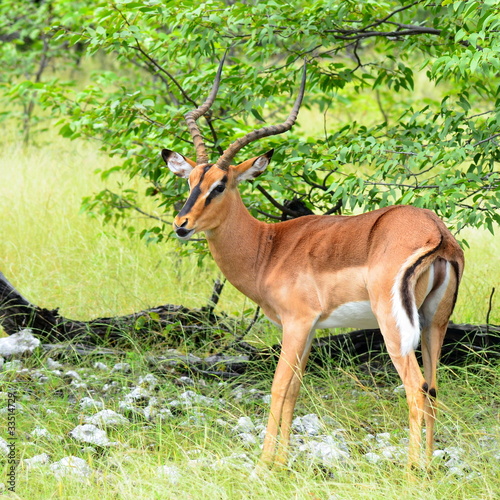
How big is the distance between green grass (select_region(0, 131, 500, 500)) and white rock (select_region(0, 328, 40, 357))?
0.34ft

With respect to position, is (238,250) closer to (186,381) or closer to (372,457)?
(186,381)

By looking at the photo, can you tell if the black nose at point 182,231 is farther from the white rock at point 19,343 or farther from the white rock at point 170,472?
the white rock at point 19,343

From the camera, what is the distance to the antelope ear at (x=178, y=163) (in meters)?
4.69

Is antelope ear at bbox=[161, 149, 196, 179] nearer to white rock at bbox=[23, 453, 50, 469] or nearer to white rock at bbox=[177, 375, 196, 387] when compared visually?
white rock at bbox=[177, 375, 196, 387]

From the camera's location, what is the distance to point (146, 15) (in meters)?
5.57

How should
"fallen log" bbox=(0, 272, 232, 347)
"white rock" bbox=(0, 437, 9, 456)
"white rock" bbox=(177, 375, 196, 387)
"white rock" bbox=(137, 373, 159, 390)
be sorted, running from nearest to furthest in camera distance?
"white rock" bbox=(0, 437, 9, 456) → "white rock" bbox=(137, 373, 159, 390) → "white rock" bbox=(177, 375, 196, 387) → "fallen log" bbox=(0, 272, 232, 347)

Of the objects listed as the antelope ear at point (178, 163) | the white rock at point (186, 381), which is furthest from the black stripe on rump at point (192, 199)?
the white rock at point (186, 381)

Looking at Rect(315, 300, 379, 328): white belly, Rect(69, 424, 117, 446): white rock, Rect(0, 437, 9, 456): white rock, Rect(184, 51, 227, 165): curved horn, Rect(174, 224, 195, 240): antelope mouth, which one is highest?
Rect(184, 51, 227, 165): curved horn

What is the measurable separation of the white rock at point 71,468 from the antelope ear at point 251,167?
6.06ft

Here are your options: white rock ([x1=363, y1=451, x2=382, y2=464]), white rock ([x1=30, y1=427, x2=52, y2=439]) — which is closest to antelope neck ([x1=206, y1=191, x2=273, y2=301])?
white rock ([x1=363, y1=451, x2=382, y2=464])

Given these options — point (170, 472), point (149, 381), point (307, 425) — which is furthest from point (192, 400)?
point (170, 472)

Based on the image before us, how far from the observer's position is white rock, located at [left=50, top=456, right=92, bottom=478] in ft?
11.9

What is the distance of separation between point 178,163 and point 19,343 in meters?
1.72

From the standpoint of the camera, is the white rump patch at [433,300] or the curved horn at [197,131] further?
the curved horn at [197,131]
